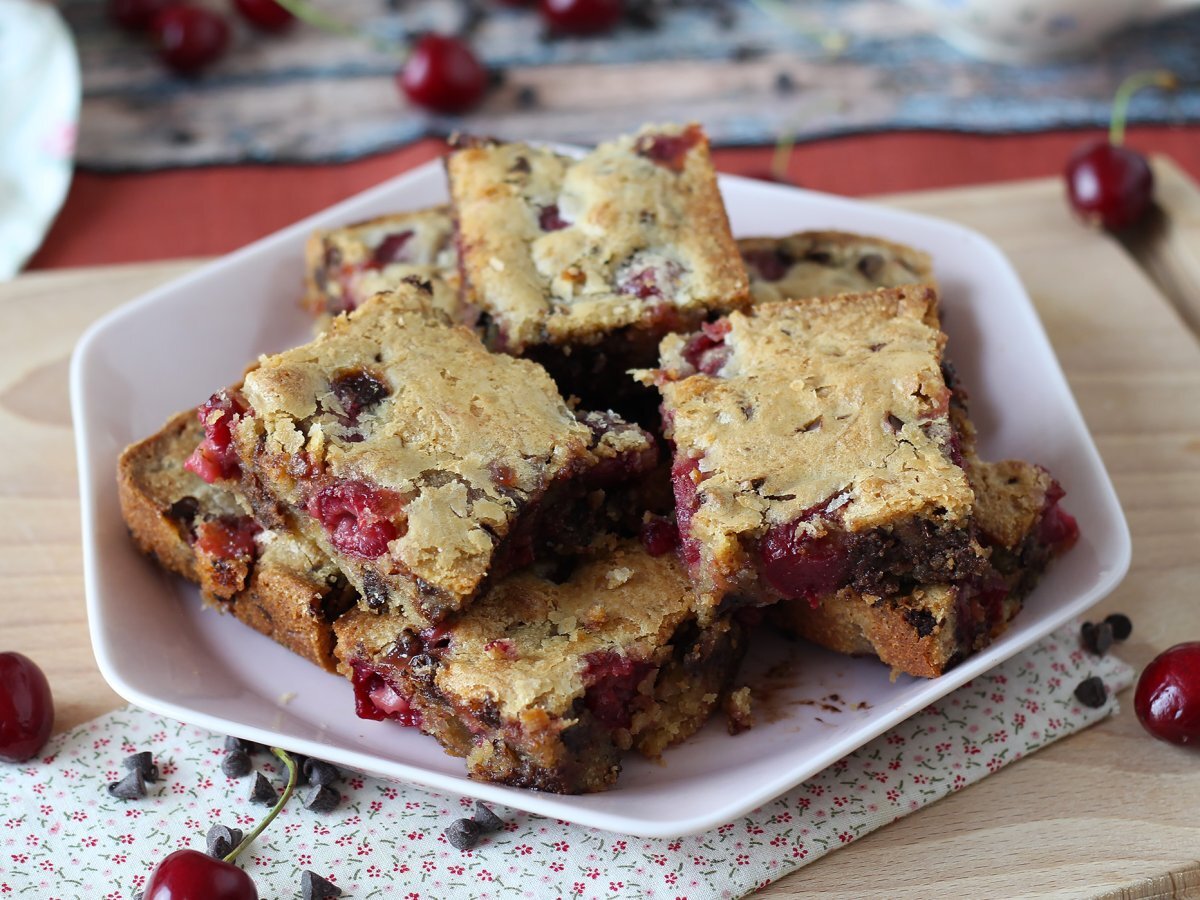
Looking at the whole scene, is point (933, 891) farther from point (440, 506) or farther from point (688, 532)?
point (440, 506)

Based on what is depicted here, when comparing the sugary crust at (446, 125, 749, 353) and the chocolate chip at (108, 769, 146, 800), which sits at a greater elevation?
the sugary crust at (446, 125, 749, 353)

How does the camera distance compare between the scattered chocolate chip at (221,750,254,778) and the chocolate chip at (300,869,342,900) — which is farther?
the scattered chocolate chip at (221,750,254,778)

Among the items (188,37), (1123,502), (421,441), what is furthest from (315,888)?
(188,37)

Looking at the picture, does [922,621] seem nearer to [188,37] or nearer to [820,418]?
[820,418]

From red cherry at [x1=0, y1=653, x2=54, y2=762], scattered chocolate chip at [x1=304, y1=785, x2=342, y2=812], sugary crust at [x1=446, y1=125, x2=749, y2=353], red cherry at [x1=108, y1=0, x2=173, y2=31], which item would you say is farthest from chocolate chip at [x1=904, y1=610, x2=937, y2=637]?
red cherry at [x1=108, y1=0, x2=173, y2=31]

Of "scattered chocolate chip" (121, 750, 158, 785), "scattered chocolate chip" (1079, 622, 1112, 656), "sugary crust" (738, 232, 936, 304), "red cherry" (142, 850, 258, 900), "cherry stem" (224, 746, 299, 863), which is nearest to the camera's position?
"red cherry" (142, 850, 258, 900)

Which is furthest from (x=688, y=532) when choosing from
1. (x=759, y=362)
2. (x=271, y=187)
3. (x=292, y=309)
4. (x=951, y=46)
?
(x=951, y=46)

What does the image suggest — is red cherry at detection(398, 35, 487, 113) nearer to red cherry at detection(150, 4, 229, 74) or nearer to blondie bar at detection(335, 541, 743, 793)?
red cherry at detection(150, 4, 229, 74)

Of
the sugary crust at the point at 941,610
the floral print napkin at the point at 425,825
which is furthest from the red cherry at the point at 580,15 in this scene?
the floral print napkin at the point at 425,825
